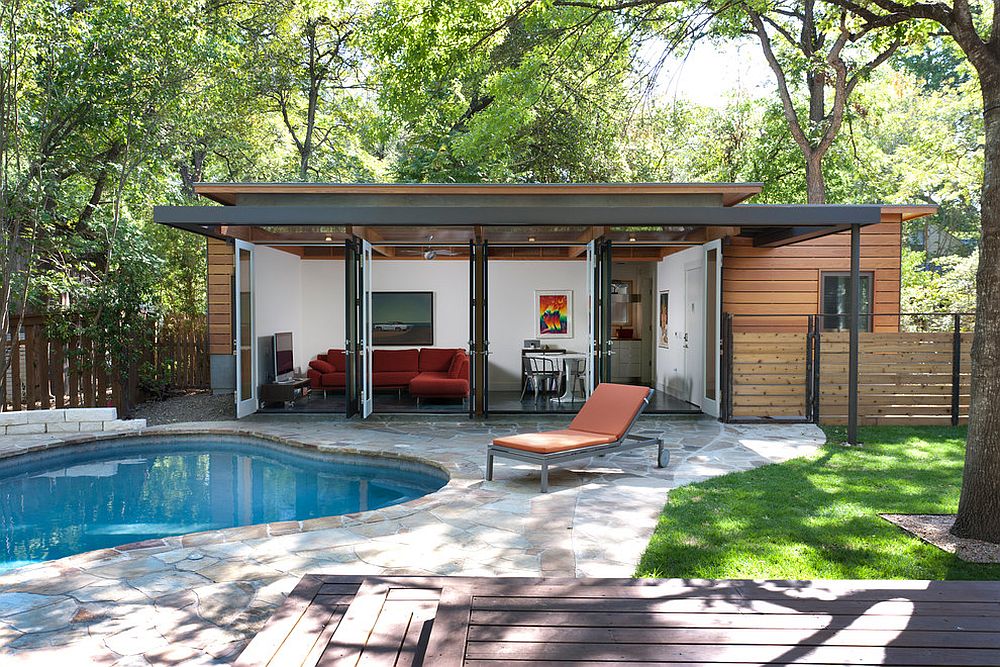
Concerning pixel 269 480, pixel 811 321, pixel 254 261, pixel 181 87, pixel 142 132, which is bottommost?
pixel 269 480

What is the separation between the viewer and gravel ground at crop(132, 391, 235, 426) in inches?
435

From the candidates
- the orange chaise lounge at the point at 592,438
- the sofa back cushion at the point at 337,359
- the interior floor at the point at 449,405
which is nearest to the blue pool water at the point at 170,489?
Result: the orange chaise lounge at the point at 592,438

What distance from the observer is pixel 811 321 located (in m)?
10.9

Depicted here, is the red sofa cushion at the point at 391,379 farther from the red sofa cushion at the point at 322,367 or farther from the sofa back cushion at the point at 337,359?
the red sofa cushion at the point at 322,367

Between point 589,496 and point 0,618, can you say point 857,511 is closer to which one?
point 589,496

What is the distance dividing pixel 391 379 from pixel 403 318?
2.09m

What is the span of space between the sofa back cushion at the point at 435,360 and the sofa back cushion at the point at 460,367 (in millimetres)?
694

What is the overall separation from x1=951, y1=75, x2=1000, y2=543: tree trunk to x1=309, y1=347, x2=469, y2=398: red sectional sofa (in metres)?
8.21

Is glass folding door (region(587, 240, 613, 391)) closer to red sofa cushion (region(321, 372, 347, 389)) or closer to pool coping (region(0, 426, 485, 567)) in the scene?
pool coping (region(0, 426, 485, 567))

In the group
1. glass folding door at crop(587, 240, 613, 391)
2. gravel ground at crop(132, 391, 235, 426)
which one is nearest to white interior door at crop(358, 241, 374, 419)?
gravel ground at crop(132, 391, 235, 426)

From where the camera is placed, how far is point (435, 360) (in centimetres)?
1392

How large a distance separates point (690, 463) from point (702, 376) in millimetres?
3918

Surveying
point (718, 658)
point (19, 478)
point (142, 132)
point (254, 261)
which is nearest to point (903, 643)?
point (718, 658)

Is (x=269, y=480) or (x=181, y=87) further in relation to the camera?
(x=181, y=87)
